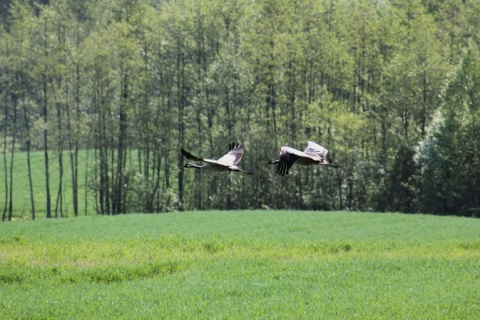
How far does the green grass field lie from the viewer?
1848cm

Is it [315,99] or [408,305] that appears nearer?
[408,305]

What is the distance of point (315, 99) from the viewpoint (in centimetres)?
5684

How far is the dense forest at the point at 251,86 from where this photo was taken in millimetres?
49781

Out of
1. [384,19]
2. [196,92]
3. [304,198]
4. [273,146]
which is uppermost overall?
[384,19]

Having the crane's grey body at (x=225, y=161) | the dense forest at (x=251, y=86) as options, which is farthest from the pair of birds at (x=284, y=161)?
the dense forest at (x=251, y=86)

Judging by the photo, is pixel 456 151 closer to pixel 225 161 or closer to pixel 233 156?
pixel 233 156

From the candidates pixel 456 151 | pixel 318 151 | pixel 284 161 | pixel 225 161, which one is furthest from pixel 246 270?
pixel 456 151

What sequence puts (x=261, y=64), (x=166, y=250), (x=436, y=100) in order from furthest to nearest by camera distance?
(x=261, y=64)
(x=436, y=100)
(x=166, y=250)

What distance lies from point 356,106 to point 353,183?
38.3 ft

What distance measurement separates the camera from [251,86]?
57312 mm

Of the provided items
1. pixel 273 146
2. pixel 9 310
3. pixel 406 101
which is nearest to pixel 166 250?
pixel 9 310

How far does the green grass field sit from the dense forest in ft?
42.3

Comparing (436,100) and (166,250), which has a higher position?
(436,100)

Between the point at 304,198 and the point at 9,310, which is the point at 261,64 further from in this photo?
the point at 9,310
